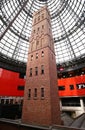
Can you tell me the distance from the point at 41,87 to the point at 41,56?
747 centimetres

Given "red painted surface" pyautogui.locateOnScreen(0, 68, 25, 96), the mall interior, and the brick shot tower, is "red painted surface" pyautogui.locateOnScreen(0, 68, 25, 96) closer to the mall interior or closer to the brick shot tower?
the mall interior

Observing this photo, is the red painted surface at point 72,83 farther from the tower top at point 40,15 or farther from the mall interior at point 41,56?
the tower top at point 40,15

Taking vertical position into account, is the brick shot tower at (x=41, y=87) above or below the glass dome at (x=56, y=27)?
below

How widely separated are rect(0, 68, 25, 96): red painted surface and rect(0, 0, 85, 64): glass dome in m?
8.64

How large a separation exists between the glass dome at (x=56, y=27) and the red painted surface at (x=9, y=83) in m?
8.64

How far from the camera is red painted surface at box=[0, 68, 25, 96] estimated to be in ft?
114

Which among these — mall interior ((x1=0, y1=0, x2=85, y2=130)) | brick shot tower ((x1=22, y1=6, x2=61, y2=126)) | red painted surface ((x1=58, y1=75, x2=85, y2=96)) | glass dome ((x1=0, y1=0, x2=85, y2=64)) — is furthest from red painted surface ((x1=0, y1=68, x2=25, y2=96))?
red painted surface ((x1=58, y1=75, x2=85, y2=96))

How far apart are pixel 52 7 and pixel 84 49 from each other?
22.5m

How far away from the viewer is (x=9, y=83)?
121 feet

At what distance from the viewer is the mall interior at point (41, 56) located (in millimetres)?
24734

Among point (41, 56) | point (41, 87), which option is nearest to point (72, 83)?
point (41, 56)

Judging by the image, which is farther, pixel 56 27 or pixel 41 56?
pixel 56 27

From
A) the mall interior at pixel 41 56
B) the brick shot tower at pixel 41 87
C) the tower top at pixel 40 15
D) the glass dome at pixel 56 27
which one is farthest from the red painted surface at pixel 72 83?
the tower top at pixel 40 15

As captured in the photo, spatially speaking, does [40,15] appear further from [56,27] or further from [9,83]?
[9,83]
